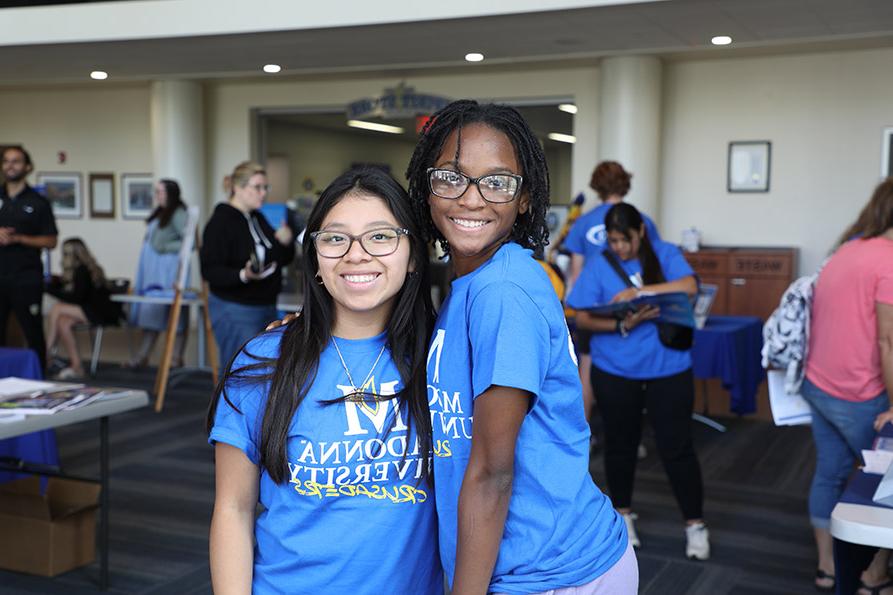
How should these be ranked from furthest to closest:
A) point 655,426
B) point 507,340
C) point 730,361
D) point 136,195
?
point 136,195, point 730,361, point 655,426, point 507,340

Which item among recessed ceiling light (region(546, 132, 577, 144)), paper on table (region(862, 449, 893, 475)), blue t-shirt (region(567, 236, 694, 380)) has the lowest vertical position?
paper on table (region(862, 449, 893, 475))

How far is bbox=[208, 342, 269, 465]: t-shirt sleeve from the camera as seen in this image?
1406 millimetres

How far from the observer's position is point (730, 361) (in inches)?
224

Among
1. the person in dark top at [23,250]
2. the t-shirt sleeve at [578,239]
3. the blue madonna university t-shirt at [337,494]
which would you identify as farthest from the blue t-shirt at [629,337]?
the person in dark top at [23,250]

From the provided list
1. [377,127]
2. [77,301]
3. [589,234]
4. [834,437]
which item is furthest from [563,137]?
[834,437]

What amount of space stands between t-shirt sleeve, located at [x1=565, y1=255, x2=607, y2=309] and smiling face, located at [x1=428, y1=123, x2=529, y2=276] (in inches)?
95.5

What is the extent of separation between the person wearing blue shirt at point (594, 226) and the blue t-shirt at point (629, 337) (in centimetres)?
48

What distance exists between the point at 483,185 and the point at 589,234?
365 cm

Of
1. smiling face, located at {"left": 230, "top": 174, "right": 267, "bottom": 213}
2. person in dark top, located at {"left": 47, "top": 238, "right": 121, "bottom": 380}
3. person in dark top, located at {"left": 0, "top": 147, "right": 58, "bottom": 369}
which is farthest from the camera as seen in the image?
person in dark top, located at {"left": 47, "top": 238, "right": 121, "bottom": 380}

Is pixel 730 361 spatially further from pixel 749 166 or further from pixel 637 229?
pixel 749 166

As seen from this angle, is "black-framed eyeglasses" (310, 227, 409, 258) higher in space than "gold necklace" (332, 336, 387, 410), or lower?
higher

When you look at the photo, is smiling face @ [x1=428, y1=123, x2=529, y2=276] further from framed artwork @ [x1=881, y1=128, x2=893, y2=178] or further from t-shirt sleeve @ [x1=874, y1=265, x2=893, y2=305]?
framed artwork @ [x1=881, y1=128, x2=893, y2=178]

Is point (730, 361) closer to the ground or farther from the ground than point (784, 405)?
closer to the ground

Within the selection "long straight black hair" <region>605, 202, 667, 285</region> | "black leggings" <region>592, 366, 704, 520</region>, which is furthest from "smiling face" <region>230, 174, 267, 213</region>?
"black leggings" <region>592, 366, 704, 520</region>
